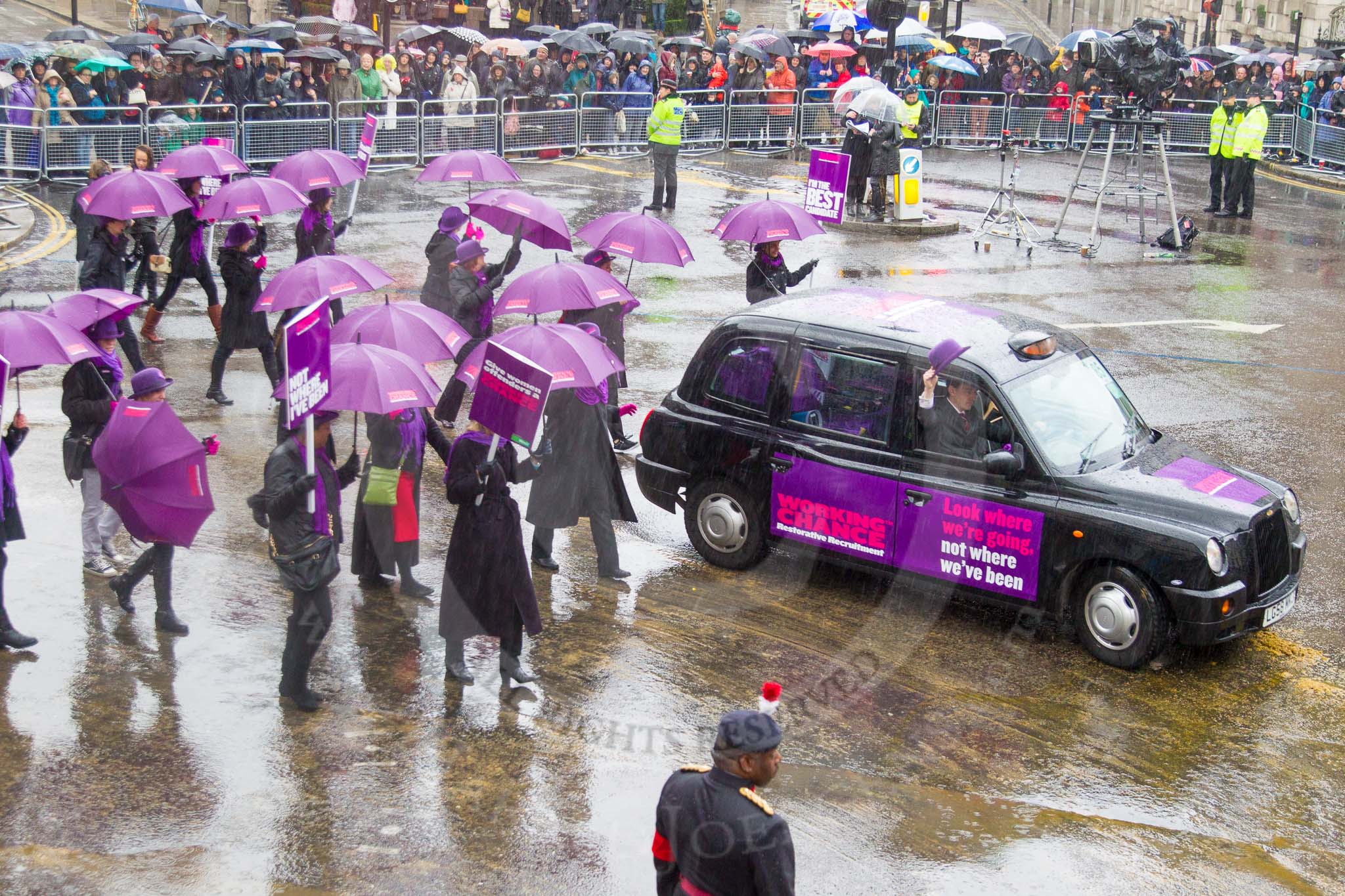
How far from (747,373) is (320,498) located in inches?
124

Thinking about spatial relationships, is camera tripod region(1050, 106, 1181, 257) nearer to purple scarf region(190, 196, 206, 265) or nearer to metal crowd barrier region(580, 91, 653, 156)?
metal crowd barrier region(580, 91, 653, 156)

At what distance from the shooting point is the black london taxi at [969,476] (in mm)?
8062

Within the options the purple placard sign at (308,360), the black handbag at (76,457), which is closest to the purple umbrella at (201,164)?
the black handbag at (76,457)

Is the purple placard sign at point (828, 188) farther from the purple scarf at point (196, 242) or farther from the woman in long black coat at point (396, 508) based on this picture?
the woman in long black coat at point (396, 508)

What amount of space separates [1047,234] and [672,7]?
21.4m

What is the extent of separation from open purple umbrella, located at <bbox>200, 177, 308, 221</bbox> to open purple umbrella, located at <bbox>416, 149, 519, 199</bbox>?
4.19 feet

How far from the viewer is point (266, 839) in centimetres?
626

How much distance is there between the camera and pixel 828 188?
15.3m

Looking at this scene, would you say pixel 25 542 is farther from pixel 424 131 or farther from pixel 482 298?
pixel 424 131

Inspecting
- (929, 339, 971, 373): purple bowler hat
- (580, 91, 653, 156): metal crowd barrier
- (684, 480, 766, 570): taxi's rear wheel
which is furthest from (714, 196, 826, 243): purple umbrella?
(580, 91, 653, 156): metal crowd barrier

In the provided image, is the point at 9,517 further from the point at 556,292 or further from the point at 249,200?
the point at 249,200

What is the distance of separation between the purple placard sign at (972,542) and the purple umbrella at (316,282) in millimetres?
4304

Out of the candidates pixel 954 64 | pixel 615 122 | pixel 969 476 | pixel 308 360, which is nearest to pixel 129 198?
pixel 308 360

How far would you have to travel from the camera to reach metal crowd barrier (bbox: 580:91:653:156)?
26.6 m
